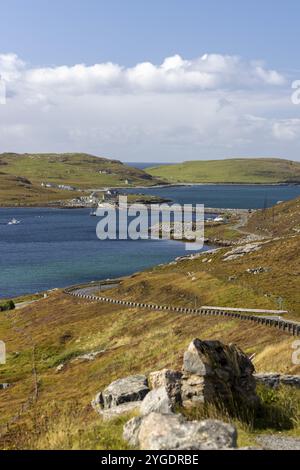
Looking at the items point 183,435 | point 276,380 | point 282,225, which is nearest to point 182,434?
point 183,435

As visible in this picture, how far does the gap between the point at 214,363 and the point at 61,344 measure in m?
54.8

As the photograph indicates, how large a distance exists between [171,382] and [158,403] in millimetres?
1285

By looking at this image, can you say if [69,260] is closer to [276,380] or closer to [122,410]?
[276,380]

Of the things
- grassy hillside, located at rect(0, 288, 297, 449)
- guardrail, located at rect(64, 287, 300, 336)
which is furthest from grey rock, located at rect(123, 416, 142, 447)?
guardrail, located at rect(64, 287, 300, 336)

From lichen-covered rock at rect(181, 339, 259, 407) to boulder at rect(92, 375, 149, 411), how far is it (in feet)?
13.6

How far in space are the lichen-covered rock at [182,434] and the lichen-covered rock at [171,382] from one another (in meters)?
3.81

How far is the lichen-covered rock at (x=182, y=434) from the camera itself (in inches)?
512

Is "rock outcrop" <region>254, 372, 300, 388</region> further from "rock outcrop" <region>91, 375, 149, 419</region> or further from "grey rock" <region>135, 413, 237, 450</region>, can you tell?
"grey rock" <region>135, 413, 237, 450</region>

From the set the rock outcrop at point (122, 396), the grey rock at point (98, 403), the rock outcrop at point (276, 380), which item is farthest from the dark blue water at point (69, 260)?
the rock outcrop at point (276, 380)

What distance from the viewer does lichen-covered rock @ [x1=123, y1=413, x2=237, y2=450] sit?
42.7ft

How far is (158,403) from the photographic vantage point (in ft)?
57.5

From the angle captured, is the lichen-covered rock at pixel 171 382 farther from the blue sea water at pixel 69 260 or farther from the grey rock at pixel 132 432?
the blue sea water at pixel 69 260
